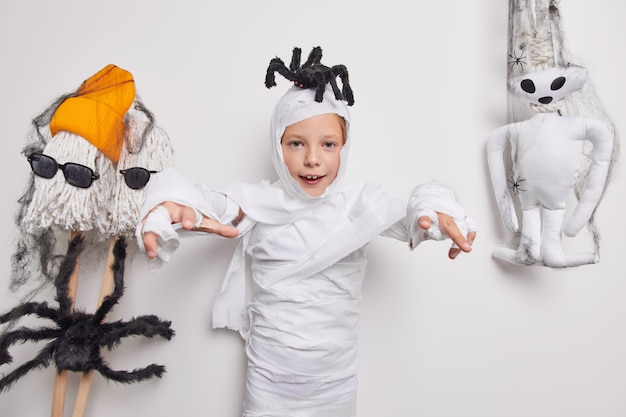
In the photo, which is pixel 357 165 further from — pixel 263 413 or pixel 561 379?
pixel 561 379

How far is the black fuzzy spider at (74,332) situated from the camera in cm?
90

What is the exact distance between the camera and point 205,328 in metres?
1.06

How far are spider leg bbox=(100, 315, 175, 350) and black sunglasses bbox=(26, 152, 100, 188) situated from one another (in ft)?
0.99

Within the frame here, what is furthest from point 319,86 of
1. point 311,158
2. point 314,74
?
point 311,158

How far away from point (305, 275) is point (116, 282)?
404 millimetres

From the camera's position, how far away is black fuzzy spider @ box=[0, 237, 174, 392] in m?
0.90

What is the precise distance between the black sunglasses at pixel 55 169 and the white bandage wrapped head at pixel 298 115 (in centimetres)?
38

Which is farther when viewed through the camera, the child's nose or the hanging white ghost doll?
the hanging white ghost doll

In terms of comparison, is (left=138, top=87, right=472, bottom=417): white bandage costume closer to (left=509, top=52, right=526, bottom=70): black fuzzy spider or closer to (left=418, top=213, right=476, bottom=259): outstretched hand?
(left=418, top=213, right=476, bottom=259): outstretched hand

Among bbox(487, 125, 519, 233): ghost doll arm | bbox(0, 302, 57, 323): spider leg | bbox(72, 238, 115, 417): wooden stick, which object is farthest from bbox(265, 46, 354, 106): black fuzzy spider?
bbox(0, 302, 57, 323): spider leg

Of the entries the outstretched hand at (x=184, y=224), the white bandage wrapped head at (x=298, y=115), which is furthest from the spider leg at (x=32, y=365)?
the white bandage wrapped head at (x=298, y=115)

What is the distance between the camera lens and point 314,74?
0.86 metres

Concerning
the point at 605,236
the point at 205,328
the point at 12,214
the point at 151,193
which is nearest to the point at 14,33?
the point at 12,214

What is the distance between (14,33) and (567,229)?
1.43 metres
